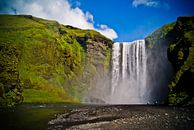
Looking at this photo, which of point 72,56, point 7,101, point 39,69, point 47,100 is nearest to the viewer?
point 7,101

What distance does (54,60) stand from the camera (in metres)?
127

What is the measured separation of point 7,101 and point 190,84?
5324cm

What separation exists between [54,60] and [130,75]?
40.0 m

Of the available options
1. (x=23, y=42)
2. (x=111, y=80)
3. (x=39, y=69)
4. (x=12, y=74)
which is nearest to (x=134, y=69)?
(x=111, y=80)

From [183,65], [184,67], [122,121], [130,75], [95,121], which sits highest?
[183,65]

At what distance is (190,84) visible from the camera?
7425 cm

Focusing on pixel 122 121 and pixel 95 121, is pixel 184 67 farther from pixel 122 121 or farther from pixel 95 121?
pixel 95 121

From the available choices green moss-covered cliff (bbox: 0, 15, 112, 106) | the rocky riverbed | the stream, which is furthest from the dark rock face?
green moss-covered cliff (bbox: 0, 15, 112, 106)

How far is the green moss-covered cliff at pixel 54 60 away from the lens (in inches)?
4136

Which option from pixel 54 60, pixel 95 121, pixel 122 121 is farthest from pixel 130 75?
pixel 95 121

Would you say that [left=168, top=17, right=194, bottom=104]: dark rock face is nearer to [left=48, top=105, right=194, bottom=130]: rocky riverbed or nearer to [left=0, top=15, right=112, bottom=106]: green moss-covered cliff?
→ [left=48, top=105, right=194, bottom=130]: rocky riverbed

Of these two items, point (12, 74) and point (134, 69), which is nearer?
point (12, 74)

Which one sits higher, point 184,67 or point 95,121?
point 184,67

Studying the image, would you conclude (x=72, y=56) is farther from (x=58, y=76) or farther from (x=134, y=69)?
(x=134, y=69)
